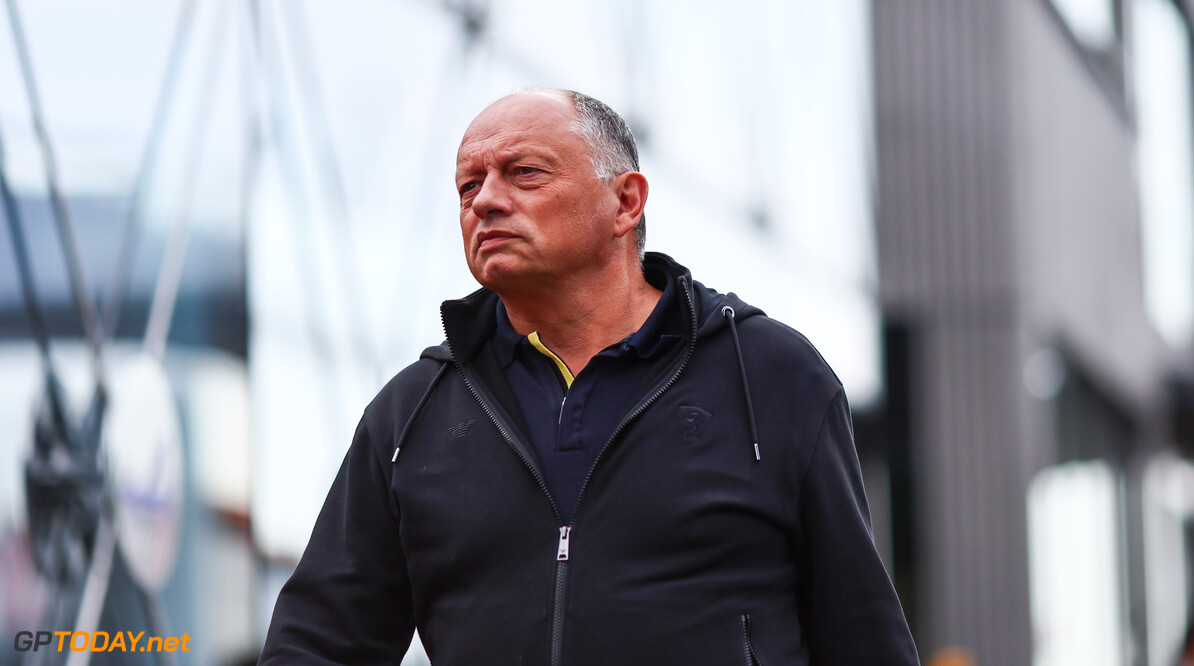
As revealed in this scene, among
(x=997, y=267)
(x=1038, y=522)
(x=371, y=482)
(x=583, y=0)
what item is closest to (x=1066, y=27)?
(x=997, y=267)

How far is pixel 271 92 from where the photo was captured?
4.83 metres

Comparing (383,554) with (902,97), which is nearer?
(383,554)

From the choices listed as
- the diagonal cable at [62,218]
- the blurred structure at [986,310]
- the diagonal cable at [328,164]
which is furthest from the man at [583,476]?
the blurred structure at [986,310]

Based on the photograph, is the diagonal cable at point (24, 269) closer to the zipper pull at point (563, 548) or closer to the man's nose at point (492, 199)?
the man's nose at point (492, 199)

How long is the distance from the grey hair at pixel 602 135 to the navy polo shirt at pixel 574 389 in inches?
8.4

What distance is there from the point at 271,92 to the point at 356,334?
3.38 ft

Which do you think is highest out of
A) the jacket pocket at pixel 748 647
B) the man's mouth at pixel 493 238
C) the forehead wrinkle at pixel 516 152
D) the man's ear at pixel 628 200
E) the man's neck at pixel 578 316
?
the forehead wrinkle at pixel 516 152

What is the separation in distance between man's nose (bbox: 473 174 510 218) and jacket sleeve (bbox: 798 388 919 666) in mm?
604

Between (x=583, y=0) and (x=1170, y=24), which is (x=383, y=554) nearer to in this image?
(x=583, y=0)

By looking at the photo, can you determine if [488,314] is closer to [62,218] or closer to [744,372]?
[744,372]

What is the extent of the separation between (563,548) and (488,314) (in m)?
0.49

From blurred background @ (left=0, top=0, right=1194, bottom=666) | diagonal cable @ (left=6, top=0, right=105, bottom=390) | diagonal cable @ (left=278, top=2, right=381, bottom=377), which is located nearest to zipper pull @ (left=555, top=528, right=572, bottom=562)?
blurred background @ (left=0, top=0, right=1194, bottom=666)

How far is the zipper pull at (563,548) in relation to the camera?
2246mm

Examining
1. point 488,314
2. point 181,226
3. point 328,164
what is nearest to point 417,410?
point 488,314
